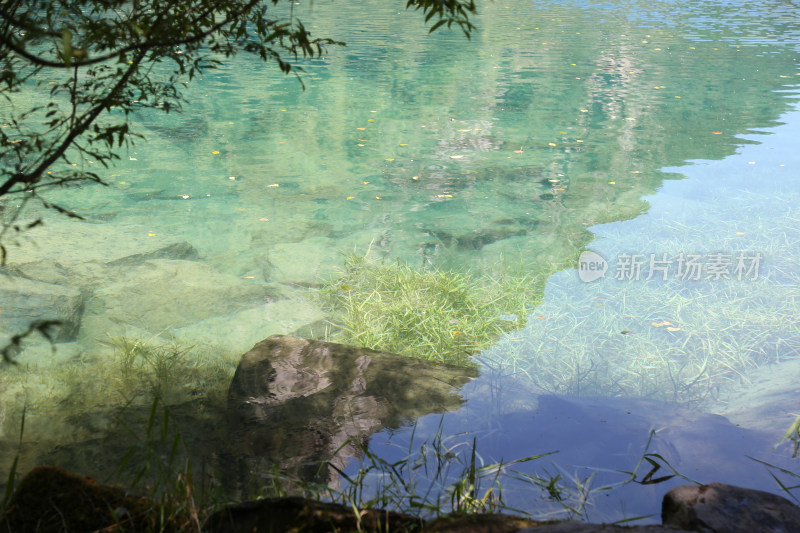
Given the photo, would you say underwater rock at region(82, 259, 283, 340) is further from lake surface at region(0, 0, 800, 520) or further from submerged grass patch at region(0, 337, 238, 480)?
submerged grass patch at region(0, 337, 238, 480)

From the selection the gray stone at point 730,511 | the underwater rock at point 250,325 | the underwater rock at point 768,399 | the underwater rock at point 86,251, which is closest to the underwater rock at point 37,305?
the underwater rock at point 86,251

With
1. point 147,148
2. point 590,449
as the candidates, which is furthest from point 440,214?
point 147,148

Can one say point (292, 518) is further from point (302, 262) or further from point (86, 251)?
point (86, 251)

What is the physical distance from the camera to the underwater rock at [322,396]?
3.11 metres

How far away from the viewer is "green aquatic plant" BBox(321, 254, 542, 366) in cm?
442

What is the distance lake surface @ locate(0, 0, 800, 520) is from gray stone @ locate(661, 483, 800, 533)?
22.5 inches

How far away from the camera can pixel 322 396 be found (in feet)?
11.6

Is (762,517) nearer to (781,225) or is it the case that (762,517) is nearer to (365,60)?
(781,225)

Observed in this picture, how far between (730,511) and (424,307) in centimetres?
285

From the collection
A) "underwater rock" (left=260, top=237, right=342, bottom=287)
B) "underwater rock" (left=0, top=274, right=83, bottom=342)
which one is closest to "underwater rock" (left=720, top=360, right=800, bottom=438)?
"underwater rock" (left=260, top=237, right=342, bottom=287)

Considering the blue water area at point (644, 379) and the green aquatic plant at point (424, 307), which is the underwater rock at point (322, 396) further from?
the green aquatic plant at point (424, 307)

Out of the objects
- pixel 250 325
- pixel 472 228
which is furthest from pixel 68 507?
pixel 472 228

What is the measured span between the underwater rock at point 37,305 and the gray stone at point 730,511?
12.8ft

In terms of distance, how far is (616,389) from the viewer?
3.93m
